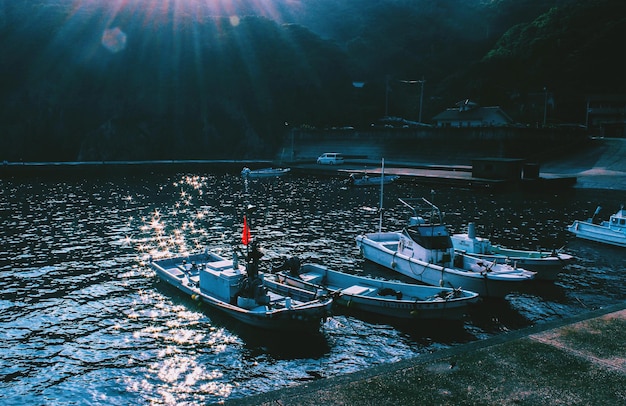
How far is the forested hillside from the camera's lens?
475ft

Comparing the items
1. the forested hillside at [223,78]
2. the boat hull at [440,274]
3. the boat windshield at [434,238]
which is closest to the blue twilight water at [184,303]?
the boat hull at [440,274]

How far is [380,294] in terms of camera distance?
26203 millimetres

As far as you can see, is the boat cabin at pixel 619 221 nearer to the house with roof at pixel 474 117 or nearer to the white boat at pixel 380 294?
the white boat at pixel 380 294

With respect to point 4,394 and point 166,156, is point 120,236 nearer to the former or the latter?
point 4,394

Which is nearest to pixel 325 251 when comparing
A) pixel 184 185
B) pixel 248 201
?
pixel 248 201

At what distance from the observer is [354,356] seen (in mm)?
20969

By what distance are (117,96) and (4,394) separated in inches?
5774

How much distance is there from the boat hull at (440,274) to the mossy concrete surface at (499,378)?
9.30 m

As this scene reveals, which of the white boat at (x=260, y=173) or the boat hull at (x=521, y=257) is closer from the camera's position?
the boat hull at (x=521, y=257)

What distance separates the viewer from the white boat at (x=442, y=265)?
26156 mm

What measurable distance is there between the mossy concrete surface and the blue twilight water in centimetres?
599

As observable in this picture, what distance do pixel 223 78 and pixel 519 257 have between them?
145653mm

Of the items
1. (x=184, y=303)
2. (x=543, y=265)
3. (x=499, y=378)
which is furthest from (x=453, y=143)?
(x=499, y=378)

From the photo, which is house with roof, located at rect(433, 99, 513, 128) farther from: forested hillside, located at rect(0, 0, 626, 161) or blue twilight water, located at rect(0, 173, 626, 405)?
blue twilight water, located at rect(0, 173, 626, 405)
